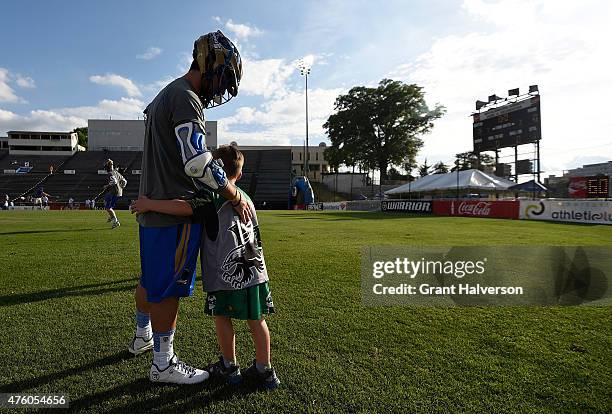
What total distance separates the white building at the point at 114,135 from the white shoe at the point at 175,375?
66.0m

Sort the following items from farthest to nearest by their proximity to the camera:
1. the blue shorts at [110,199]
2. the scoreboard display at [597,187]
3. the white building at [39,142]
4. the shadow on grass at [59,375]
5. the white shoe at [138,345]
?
the white building at [39,142] < the scoreboard display at [597,187] < the blue shorts at [110,199] < the white shoe at [138,345] < the shadow on grass at [59,375]

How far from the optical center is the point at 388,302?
405 cm

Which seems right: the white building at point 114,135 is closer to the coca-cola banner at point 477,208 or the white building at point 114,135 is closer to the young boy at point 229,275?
the coca-cola banner at point 477,208

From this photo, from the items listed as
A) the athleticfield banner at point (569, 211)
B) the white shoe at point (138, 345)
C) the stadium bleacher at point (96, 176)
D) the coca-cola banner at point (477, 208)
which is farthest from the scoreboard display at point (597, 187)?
the stadium bleacher at point (96, 176)

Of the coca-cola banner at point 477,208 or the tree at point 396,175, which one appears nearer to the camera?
the coca-cola banner at point 477,208

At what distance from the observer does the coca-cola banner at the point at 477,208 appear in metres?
22.1

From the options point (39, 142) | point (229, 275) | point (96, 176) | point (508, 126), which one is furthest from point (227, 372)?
point (39, 142)

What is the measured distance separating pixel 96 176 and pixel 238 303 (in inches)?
2228

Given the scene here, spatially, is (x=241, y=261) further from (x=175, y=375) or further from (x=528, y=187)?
(x=528, y=187)

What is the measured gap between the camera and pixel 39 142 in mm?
64688

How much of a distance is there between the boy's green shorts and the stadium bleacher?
42.8 metres

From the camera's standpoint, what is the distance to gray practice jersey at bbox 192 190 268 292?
226 centimetres

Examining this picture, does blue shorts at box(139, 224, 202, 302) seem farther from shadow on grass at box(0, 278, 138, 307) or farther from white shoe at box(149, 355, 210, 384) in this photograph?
shadow on grass at box(0, 278, 138, 307)

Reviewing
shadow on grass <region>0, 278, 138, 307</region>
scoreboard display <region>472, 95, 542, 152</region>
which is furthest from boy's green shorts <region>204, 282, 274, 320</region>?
scoreboard display <region>472, 95, 542, 152</region>
